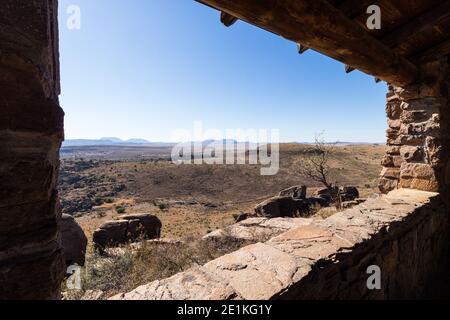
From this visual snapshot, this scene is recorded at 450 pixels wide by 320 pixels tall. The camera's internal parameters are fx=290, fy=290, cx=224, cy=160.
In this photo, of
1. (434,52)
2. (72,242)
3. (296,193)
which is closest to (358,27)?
(434,52)

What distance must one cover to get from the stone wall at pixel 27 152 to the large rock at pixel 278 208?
11.8 m

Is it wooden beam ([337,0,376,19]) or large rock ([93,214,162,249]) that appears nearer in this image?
wooden beam ([337,0,376,19])

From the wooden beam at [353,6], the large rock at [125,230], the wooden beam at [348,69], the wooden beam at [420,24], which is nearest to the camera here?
the wooden beam at [353,6]

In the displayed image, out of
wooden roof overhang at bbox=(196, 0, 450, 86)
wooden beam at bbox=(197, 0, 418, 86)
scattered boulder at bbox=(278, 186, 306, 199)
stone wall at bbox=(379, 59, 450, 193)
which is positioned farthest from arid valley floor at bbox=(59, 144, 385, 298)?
wooden beam at bbox=(197, 0, 418, 86)

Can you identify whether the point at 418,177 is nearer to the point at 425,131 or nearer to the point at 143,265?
the point at 425,131

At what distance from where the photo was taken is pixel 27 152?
962 millimetres

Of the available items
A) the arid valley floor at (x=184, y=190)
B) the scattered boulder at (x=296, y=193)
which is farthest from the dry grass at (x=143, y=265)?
the scattered boulder at (x=296, y=193)

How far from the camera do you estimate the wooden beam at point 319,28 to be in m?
1.74

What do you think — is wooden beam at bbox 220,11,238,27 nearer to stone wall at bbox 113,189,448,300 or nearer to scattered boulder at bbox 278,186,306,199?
stone wall at bbox 113,189,448,300

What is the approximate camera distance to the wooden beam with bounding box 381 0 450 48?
2588 mm

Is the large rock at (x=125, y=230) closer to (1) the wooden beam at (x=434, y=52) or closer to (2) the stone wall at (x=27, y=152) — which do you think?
(1) the wooden beam at (x=434, y=52)

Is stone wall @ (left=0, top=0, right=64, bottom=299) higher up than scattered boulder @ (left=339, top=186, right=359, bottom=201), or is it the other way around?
stone wall @ (left=0, top=0, right=64, bottom=299)

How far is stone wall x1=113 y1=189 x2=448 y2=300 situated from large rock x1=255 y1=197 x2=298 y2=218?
8.89m
